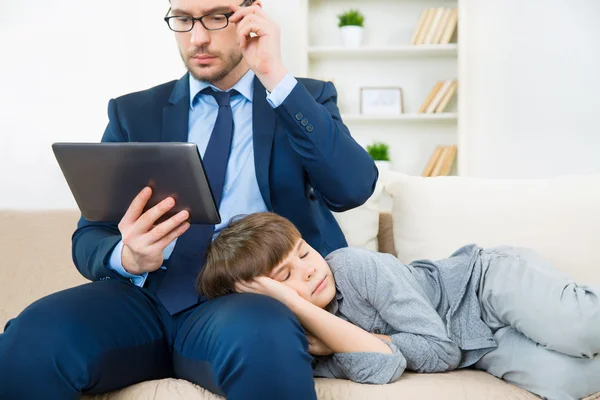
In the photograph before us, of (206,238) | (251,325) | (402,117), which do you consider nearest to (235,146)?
(206,238)

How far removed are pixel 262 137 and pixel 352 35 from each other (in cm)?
233

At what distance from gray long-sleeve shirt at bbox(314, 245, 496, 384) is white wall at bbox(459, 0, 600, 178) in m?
2.38

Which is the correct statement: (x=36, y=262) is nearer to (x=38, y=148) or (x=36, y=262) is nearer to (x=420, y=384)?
(x=420, y=384)

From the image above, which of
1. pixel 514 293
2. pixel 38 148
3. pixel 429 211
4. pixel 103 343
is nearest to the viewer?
pixel 103 343

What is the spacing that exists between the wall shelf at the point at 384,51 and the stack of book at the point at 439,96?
176 millimetres

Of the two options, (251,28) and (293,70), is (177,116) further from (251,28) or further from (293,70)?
(293,70)

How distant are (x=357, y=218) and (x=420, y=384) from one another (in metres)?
0.68

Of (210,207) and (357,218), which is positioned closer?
(210,207)

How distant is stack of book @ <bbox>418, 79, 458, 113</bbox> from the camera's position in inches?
143

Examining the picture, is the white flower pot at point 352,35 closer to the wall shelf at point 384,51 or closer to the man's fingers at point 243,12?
the wall shelf at point 384,51

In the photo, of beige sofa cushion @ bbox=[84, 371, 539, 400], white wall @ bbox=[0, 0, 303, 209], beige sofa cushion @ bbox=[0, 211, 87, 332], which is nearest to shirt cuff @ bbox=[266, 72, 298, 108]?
beige sofa cushion @ bbox=[84, 371, 539, 400]

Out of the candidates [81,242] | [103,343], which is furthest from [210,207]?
[81,242]

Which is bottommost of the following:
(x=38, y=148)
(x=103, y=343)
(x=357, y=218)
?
(x=103, y=343)

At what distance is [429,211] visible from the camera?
1723 mm
